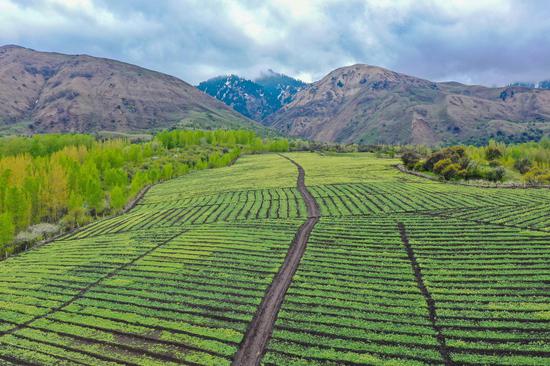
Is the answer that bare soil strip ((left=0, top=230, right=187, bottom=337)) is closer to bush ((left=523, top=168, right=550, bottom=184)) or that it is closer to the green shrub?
the green shrub

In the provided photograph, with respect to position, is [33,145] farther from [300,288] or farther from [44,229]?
[300,288]

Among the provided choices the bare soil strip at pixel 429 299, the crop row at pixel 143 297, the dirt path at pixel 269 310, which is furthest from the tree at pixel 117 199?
the bare soil strip at pixel 429 299

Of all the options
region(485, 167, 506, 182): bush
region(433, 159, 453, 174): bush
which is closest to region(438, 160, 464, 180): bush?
region(433, 159, 453, 174): bush

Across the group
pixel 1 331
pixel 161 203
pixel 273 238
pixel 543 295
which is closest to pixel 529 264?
pixel 543 295

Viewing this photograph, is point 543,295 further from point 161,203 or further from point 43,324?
point 161,203

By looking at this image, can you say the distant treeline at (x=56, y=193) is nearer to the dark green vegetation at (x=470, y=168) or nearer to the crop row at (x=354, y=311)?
the crop row at (x=354, y=311)
